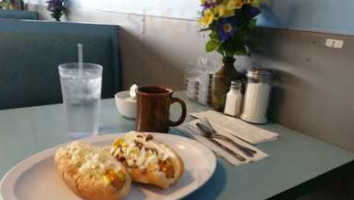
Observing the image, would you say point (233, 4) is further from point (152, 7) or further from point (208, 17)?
point (152, 7)

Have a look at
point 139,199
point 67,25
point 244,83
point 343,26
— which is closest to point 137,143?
point 139,199

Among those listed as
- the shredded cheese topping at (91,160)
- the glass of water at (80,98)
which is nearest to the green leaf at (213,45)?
the glass of water at (80,98)

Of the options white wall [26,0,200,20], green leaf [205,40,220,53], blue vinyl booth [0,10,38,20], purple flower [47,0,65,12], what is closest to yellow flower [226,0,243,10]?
green leaf [205,40,220,53]

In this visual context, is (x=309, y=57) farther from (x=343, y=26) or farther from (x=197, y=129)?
(x=197, y=129)

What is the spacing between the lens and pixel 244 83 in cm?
85

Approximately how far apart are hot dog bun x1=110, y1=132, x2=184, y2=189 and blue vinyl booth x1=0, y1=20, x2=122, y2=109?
2.81ft

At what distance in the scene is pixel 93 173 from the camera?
429 mm

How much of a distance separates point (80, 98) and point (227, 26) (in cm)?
43

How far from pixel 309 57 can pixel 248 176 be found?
388mm

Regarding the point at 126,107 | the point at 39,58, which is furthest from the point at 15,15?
the point at 126,107

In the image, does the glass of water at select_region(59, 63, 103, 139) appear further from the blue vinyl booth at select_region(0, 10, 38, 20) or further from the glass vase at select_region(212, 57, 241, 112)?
the blue vinyl booth at select_region(0, 10, 38, 20)

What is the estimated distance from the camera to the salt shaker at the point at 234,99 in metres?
0.84

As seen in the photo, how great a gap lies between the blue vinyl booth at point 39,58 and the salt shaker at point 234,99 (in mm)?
759

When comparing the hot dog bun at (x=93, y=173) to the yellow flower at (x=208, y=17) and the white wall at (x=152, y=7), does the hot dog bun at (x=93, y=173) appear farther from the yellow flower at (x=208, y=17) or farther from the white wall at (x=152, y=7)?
the white wall at (x=152, y=7)
